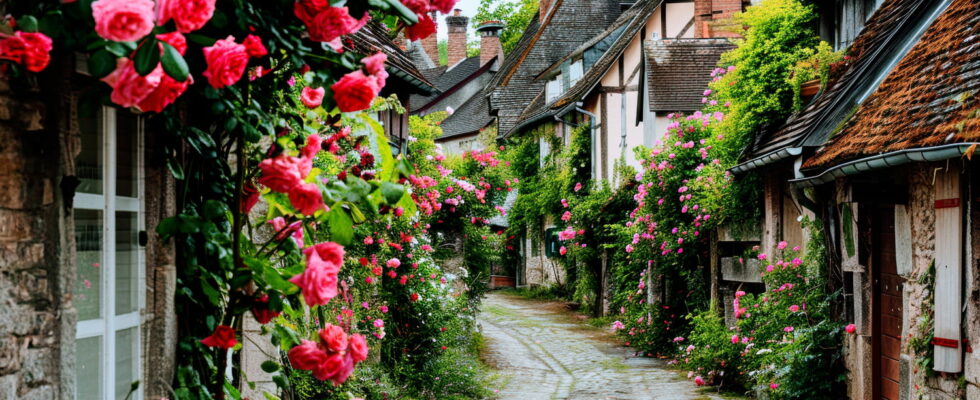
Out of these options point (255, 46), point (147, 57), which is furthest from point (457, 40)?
point (147, 57)

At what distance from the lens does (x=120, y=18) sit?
2123 mm

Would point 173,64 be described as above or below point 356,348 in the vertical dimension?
above

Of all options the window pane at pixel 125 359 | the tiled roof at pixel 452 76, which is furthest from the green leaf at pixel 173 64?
the tiled roof at pixel 452 76

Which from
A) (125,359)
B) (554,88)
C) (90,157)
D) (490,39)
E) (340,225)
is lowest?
(125,359)

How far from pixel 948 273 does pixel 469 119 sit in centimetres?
3162

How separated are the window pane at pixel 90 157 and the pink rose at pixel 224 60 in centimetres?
68

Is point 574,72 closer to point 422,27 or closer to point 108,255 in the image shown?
point 422,27

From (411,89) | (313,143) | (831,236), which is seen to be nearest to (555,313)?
(411,89)

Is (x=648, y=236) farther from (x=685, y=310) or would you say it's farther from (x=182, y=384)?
(x=182, y=384)

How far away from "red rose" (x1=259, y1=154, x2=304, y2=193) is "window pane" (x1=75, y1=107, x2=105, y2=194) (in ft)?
2.21

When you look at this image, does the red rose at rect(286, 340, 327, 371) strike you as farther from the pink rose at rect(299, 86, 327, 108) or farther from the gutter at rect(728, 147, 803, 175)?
the gutter at rect(728, 147, 803, 175)

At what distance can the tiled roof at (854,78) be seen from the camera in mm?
8016

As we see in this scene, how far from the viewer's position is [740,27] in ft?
37.5

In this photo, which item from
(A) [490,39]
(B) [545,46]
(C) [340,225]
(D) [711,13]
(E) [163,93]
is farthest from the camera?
(A) [490,39]
